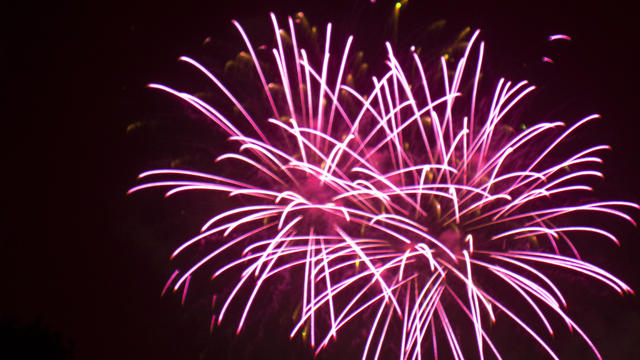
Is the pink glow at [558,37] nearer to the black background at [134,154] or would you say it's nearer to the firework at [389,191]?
the black background at [134,154]

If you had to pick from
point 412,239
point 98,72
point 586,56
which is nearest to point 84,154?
point 98,72

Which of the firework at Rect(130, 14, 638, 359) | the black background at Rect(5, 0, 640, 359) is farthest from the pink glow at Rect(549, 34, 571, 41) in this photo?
the firework at Rect(130, 14, 638, 359)

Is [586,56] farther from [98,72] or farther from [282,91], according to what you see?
[98,72]

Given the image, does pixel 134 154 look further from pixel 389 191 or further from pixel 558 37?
pixel 558 37

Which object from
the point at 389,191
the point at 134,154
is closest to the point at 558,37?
the point at 389,191

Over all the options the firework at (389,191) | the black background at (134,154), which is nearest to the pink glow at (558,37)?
the black background at (134,154)
